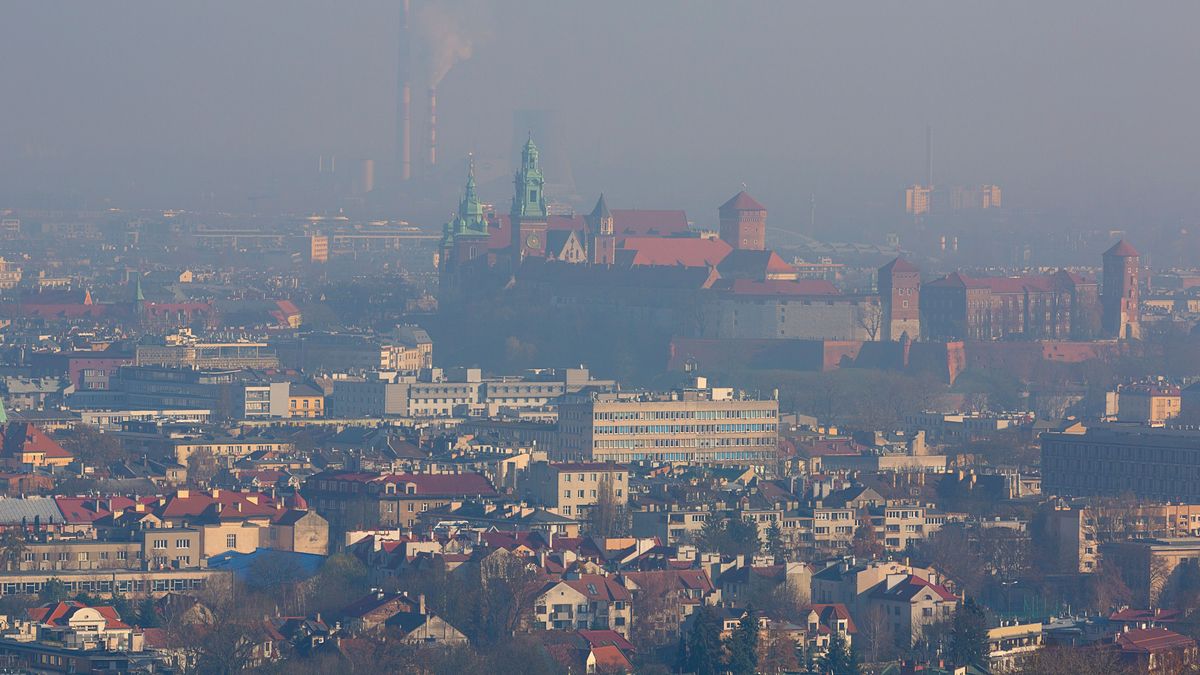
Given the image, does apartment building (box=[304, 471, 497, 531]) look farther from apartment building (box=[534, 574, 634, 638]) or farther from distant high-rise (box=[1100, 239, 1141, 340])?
distant high-rise (box=[1100, 239, 1141, 340])

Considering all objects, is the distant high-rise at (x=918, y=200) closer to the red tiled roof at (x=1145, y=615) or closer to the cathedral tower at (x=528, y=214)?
the cathedral tower at (x=528, y=214)

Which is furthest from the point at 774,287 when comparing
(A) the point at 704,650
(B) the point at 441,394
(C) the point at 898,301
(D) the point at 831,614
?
(A) the point at 704,650

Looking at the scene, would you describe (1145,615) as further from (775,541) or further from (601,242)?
(601,242)

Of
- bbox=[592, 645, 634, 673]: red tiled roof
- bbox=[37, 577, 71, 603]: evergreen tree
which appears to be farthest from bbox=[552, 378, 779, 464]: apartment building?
bbox=[592, 645, 634, 673]: red tiled roof

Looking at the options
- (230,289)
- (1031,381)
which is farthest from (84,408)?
(230,289)

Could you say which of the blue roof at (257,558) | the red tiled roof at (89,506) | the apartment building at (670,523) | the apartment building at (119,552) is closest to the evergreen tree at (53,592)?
the apartment building at (119,552)

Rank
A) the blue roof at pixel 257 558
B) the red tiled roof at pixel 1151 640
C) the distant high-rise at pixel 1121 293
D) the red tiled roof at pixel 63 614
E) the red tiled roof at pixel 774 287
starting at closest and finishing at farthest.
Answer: the red tiled roof at pixel 1151 640 < the red tiled roof at pixel 63 614 < the blue roof at pixel 257 558 < the red tiled roof at pixel 774 287 < the distant high-rise at pixel 1121 293

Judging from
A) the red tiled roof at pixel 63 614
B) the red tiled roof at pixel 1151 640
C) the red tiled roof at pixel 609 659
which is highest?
the red tiled roof at pixel 63 614
